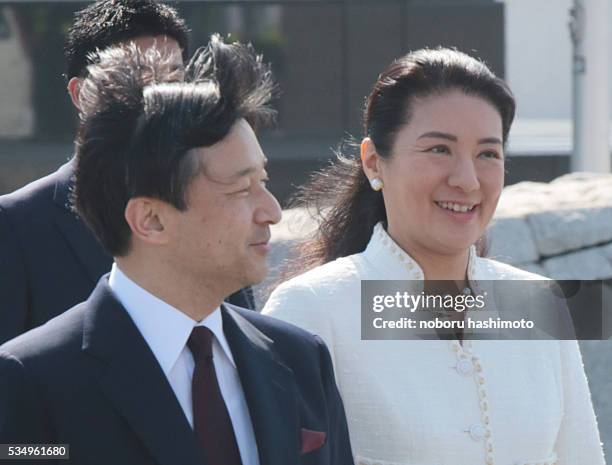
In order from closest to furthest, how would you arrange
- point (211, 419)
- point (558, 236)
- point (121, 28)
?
point (211, 419)
point (121, 28)
point (558, 236)

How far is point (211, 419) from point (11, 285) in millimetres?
992

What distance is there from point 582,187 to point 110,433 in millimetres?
4386

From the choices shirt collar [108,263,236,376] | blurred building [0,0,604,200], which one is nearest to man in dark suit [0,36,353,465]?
shirt collar [108,263,236,376]

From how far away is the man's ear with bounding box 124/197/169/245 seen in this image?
211cm

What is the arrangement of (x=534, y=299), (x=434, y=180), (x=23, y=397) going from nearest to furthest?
(x=23, y=397)
(x=434, y=180)
(x=534, y=299)

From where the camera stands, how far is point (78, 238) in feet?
9.74

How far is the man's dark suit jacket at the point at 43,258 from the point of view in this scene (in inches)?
115

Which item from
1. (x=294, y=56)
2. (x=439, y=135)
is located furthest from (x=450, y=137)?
(x=294, y=56)

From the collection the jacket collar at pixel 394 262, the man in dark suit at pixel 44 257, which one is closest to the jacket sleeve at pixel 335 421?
the jacket collar at pixel 394 262

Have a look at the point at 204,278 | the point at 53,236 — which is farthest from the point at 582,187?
the point at 204,278

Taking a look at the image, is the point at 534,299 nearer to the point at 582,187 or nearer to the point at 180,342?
the point at 180,342

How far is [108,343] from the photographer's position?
204 cm

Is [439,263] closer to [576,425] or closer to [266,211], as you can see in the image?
[576,425]

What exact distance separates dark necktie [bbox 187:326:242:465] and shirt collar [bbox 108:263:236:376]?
0.04 meters
